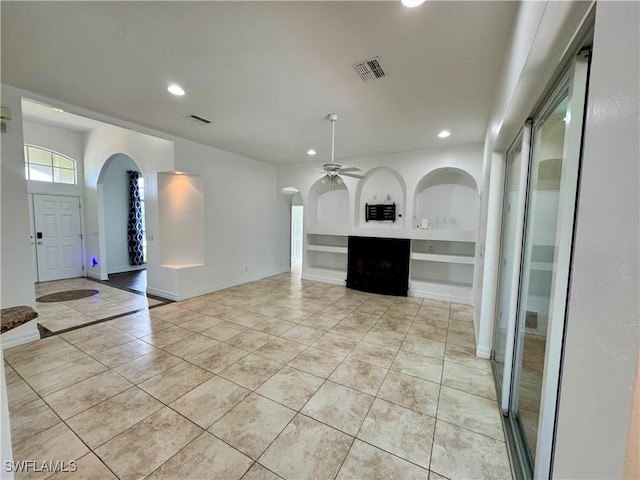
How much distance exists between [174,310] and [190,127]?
3.04 m

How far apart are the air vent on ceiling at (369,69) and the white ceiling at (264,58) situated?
0.21 feet

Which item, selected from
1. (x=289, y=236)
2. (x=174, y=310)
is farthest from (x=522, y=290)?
(x=289, y=236)

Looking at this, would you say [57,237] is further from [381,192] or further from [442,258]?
[442,258]

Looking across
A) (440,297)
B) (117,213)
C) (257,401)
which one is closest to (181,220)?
(117,213)

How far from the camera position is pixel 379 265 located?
18.7 feet

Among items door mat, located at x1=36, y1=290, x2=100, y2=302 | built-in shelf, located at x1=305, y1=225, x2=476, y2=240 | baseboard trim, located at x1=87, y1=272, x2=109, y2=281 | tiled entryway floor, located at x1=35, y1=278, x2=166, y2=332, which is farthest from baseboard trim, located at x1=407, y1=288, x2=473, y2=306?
baseboard trim, located at x1=87, y1=272, x2=109, y2=281

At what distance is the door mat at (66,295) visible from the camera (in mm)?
4754

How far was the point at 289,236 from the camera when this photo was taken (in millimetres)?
7797

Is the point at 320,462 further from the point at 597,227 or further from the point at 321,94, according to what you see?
the point at 321,94

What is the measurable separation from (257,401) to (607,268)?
2.42 m

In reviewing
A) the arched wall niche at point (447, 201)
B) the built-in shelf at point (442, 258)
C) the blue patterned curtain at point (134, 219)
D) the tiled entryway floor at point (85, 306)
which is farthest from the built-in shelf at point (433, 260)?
the blue patterned curtain at point (134, 219)

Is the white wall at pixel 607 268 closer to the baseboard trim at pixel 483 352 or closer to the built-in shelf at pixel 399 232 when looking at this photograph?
the baseboard trim at pixel 483 352

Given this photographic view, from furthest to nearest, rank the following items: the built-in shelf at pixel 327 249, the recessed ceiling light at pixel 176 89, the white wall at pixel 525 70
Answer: the built-in shelf at pixel 327 249 < the recessed ceiling light at pixel 176 89 < the white wall at pixel 525 70

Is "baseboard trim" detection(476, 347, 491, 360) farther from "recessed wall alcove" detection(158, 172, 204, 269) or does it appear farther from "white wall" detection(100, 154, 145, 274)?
"white wall" detection(100, 154, 145, 274)
